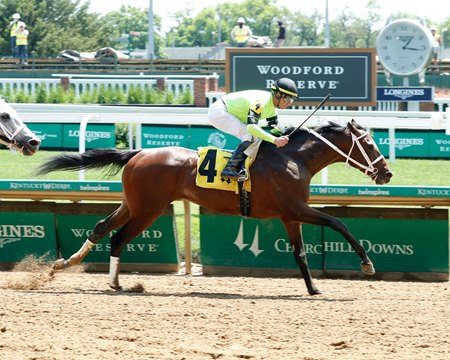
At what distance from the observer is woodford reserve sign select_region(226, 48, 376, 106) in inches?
602

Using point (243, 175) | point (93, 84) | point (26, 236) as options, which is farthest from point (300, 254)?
point (93, 84)

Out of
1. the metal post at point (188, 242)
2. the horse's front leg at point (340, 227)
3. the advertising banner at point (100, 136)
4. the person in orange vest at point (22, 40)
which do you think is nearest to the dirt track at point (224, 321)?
the horse's front leg at point (340, 227)

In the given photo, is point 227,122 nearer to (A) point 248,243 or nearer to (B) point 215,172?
(B) point 215,172

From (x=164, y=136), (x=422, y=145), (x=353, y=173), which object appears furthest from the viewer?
(x=422, y=145)

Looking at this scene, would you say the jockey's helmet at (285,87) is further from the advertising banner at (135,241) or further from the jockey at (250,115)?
the advertising banner at (135,241)

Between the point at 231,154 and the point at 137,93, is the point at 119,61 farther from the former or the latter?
the point at 231,154

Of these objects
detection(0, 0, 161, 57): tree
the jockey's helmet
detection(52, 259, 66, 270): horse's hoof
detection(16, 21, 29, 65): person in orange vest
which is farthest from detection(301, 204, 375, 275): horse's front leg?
detection(0, 0, 161, 57): tree

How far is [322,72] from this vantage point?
15406 mm

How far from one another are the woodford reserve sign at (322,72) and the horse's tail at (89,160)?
5.86 m

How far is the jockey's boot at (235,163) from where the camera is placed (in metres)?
9.34

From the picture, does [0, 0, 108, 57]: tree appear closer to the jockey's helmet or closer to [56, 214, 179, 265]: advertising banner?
[56, 214, 179, 265]: advertising banner

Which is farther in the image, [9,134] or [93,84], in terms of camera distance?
[93,84]

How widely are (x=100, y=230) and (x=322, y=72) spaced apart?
651 centimetres

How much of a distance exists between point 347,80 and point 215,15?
4042 inches
